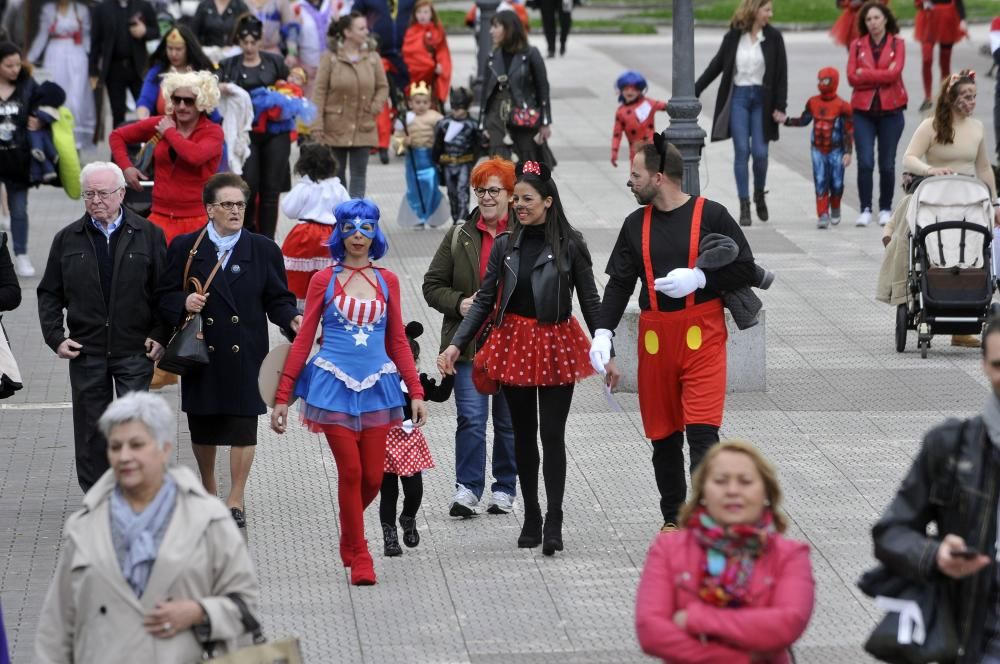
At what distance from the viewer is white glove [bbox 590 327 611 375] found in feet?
27.7

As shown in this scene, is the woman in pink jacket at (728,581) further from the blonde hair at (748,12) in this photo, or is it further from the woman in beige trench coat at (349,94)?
the blonde hair at (748,12)

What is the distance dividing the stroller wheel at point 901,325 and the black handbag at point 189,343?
17.7ft

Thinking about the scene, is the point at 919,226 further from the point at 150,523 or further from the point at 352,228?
the point at 150,523

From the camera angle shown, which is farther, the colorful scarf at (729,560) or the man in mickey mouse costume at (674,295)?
the man in mickey mouse costume at (674,295)

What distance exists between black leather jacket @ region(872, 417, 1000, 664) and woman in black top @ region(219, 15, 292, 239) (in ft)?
34.4

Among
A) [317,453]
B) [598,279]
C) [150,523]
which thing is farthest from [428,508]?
[598,279]

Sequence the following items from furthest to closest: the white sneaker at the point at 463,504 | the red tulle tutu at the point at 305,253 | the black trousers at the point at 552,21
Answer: the black trousers at the point at 552,21 → the red tulle tutu at the point at 305,253 → the white sneaker at the point at 463,504

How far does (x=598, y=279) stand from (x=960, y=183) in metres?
3.31

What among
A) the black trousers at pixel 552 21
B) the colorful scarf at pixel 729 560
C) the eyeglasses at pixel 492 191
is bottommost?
the black trousers at pixel 552 21

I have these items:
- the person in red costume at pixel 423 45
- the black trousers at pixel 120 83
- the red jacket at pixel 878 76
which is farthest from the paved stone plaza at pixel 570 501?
the person in red costume at pixel 423 45

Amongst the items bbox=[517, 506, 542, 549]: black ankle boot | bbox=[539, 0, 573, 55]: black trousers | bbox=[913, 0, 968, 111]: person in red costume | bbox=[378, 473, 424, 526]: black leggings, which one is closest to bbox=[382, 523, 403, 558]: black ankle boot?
bbox=[378, 473, 424, 526]: black leggings

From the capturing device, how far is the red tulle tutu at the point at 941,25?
2534 centimetres

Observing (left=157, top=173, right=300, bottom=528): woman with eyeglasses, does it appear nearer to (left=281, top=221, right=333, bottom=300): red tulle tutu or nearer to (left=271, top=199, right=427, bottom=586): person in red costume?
(left=271, top=199, right=427, bottom=586): person in red costume

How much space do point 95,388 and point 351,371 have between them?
1628 mm
